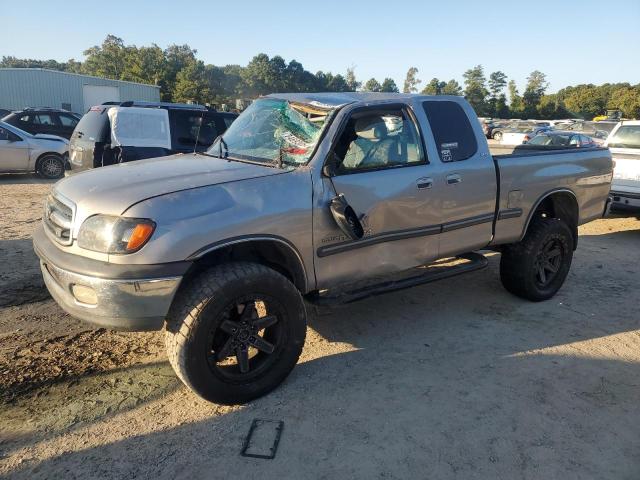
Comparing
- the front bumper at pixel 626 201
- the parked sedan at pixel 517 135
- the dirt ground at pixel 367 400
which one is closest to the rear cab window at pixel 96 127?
the dirt ground at pixel 367 400

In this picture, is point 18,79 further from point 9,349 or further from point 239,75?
point 239,75

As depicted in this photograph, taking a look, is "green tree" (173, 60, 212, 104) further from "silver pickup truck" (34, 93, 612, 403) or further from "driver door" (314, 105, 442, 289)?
"driver door" (314, 105, 442, 289)

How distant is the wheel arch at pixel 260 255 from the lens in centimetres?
293

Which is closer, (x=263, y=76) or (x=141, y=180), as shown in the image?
(x=141, y=180)

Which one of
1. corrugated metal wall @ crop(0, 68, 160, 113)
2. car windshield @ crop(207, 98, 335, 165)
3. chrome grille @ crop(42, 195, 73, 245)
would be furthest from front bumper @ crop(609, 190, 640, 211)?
corrugated metal wall @ crop(0, 68, 160, 113)

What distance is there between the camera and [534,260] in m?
4.76

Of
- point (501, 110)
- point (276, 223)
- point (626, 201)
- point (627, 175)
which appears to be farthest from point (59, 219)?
point (501, 110)

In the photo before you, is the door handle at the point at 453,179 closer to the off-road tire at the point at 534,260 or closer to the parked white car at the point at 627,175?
the off-road tire at the point at 534,260

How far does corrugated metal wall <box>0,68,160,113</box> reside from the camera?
32.3 meters

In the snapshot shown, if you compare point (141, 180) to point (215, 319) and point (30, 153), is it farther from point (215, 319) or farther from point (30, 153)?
point (30, 153)

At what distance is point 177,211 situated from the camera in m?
2.77

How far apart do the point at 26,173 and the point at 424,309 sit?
12554mm

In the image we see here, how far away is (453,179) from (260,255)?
1.76 m

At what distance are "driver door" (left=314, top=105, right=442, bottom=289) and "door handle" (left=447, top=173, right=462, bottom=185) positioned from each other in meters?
0.12
